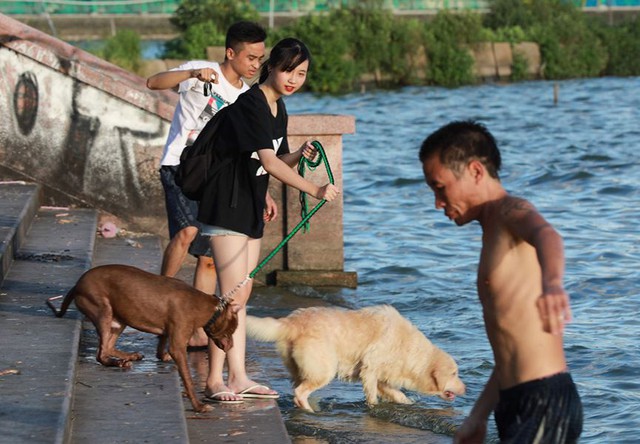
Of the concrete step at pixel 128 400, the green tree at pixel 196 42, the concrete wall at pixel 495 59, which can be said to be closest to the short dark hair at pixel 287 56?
the concrete step at pixel 128 400

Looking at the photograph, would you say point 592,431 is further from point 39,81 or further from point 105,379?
point 39,81

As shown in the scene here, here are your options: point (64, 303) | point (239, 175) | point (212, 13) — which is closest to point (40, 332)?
point (64, 303)

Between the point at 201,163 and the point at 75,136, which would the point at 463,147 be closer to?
the point at 201,163

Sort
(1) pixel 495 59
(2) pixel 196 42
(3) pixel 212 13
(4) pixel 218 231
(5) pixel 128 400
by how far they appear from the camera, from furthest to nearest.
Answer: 1. (1) pixel 495 59
2. (3) pixel 212 13
3. (2) pixel 196 42
4. (4) pixel 218 231
5. (5) pixel 128 400

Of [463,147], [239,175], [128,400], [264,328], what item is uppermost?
[463,147]

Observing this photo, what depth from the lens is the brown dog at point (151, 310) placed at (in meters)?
6.68

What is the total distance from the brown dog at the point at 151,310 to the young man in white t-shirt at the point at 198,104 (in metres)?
0.91

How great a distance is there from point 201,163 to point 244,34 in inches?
44.0

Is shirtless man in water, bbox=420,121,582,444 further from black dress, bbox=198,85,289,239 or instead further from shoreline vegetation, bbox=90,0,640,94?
shoreline vegetation, bbox=90,0,640,94

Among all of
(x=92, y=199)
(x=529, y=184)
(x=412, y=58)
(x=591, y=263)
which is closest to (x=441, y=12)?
(x=412, y=58)

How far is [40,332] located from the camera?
23.5ft

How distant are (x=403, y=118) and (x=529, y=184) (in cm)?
1286

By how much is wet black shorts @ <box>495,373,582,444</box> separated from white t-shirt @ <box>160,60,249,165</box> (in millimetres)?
4004

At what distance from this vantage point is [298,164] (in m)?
7.43
